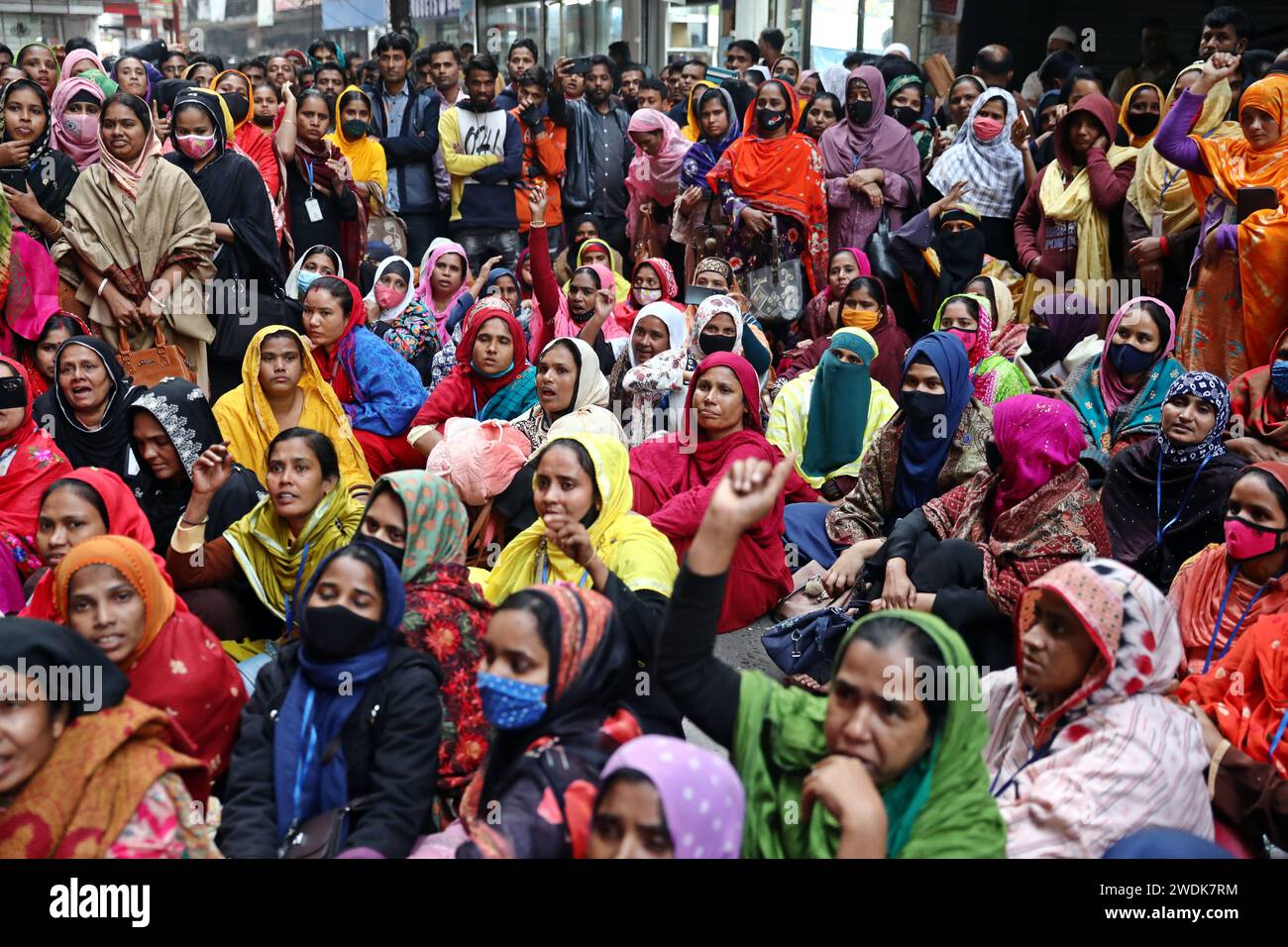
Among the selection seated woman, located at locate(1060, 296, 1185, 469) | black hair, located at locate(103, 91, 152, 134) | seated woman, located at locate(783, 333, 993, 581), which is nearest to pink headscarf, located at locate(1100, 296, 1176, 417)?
seated woman, located at locate(1060, 296, 1185, 469)

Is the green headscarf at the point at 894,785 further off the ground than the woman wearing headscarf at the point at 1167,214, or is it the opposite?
the woman wearing headscarf at the point at 1167,214

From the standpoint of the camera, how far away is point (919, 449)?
4516 mm

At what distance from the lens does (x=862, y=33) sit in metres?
10.8

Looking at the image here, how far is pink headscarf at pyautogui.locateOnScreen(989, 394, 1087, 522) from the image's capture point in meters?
3.81

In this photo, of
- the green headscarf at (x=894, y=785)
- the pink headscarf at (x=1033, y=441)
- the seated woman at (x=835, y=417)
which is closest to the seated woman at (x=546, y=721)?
the green headscarf at (x=894, y=785)

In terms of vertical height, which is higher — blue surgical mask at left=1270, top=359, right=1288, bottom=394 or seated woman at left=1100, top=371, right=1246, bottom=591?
blue surgical mask at left=1270, top=359, right=1288, bottom=394

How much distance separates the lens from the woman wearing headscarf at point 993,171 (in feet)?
23.2

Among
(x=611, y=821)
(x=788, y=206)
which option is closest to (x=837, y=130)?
(x=788, y=206)

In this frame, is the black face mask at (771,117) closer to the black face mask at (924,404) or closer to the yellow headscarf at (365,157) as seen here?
the yellow headscarf at (365,157)

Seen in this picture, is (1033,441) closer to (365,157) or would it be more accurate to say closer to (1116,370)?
(1116,370)

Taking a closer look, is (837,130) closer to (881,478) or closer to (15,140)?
(881,478)

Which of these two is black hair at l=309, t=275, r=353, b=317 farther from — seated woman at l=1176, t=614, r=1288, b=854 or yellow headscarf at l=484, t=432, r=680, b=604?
seated woman at l=1176, t=614, r=1288, b=854

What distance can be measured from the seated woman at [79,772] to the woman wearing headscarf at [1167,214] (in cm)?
511

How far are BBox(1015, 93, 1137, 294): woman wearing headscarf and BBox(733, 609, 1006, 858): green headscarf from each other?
181 inches
